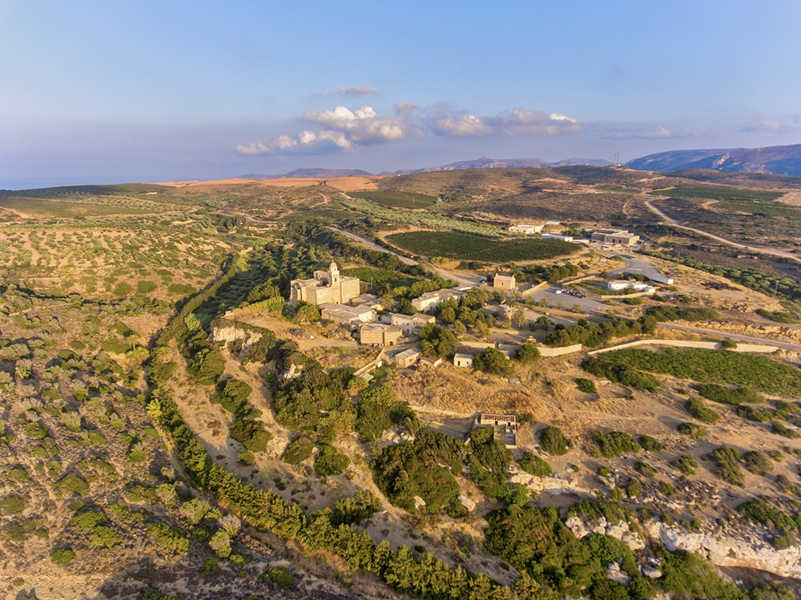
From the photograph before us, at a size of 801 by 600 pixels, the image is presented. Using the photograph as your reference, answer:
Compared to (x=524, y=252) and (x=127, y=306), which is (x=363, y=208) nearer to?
(x=524, y=252)

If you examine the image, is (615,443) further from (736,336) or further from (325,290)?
(325,290)

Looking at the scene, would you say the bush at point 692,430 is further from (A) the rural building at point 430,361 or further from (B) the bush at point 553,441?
(A) the rural building at point 430,361

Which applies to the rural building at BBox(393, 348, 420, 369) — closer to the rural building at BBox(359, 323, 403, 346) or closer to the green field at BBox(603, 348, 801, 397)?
the rural building at BBox(359, 323, 403, 346)

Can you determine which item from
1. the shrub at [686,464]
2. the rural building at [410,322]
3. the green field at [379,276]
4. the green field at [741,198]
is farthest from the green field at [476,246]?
the green field at [741,198]

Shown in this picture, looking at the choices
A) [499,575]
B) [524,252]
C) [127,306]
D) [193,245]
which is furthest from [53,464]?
[524,252]

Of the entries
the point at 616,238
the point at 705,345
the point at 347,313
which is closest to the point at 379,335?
the point at 347,313
